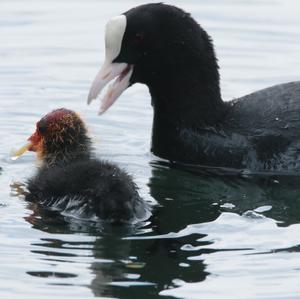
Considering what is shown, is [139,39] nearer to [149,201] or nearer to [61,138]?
[61,138]

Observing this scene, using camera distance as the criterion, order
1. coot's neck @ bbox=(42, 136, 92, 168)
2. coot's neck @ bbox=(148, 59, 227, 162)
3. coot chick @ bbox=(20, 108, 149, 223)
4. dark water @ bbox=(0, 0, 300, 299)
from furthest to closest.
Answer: coot's neck @ bbox=(148, 59, 227, 162) → coot's neck @ bbox=(42, 136, 92, 168) → coot chick @ bbox=(20, 108, 149, 223) → dark water @ bbox=(0, 0, 300, 299)

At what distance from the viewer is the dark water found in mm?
8695

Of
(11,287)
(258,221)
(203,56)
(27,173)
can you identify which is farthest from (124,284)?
(203,56)

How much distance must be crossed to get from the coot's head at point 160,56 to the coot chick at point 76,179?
0.74m

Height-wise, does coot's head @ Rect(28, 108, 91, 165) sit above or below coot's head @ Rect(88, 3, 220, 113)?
below

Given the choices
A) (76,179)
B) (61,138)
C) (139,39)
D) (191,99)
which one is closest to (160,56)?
(139,39)

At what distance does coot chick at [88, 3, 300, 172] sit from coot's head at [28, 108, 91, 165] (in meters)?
0.56

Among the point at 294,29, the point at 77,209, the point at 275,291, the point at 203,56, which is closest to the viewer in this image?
the point at 275,291

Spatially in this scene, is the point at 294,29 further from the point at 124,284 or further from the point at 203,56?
the point at 124,284

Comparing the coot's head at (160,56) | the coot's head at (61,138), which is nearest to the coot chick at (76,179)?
the coot's head at (61,138)

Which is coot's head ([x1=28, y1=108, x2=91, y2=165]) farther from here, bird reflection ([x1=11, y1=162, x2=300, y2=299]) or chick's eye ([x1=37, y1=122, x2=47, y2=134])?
bird reflection ([x1=11, y1=162, x2=300, y2=299])

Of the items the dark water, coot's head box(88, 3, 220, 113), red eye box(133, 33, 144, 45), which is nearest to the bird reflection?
the dark water

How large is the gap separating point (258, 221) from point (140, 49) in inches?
84.2

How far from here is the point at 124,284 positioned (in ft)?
28.3
